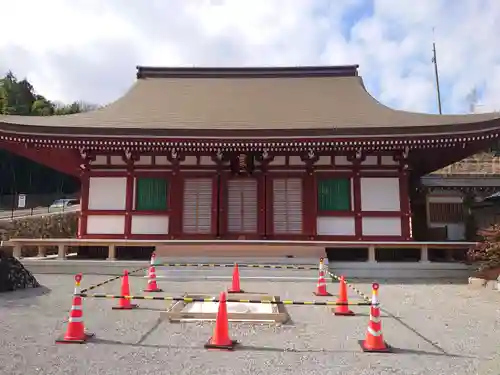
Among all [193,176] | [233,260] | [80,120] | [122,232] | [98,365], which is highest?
[80,120]

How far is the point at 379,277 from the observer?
11.4 meters

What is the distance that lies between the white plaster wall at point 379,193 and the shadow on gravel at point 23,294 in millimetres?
9132

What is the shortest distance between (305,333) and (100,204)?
9.43m

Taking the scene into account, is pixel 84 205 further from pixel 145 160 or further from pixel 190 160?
pixel 190 160

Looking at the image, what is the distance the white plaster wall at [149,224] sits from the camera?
12922 millimetres

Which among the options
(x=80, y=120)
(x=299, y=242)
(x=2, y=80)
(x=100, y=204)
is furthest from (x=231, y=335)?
(x=2, y=80)

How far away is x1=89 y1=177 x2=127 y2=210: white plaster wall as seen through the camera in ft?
42.9

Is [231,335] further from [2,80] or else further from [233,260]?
[2,80]

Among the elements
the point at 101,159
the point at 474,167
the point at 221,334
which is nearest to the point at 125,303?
the point at 221,334

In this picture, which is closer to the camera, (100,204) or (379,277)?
(379,277)

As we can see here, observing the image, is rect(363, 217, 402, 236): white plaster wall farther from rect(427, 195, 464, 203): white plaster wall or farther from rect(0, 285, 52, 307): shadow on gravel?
rect(0, 285, 52, 307): shadow on gravel

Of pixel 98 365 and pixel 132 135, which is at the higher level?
pixel 132 135

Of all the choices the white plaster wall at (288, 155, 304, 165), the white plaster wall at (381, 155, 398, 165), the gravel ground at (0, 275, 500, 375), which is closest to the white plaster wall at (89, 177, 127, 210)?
the gravel ground at (0, 275, 500, 375)

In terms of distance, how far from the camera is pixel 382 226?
1263 cm
